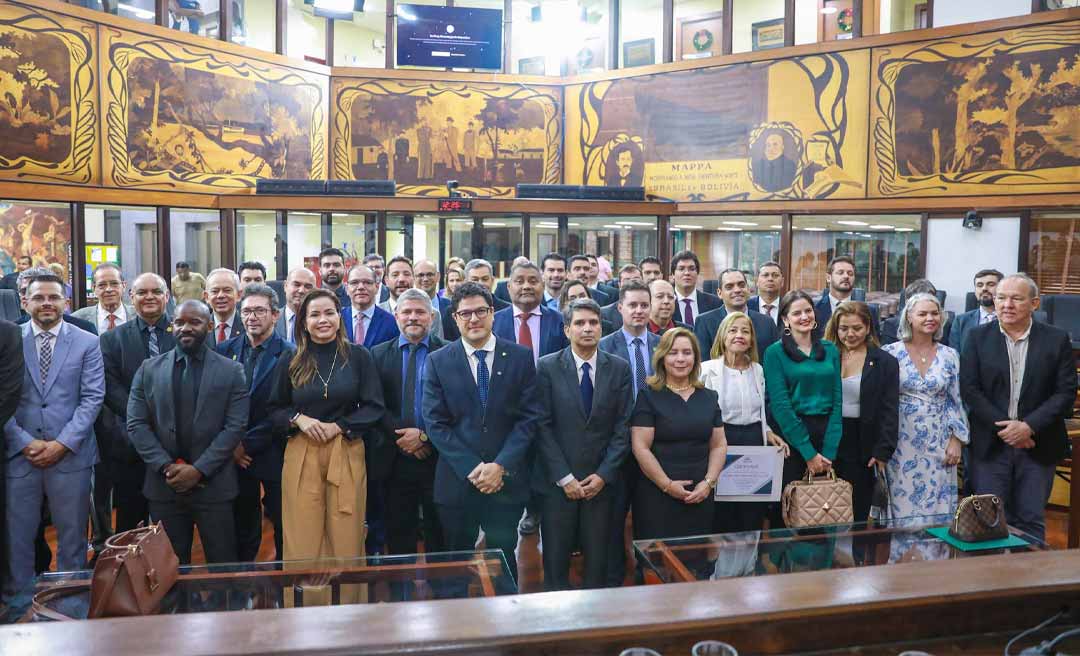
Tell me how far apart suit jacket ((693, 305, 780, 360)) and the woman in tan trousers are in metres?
2.32

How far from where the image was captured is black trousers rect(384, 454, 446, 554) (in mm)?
4805

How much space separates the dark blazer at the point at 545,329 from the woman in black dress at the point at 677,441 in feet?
4.05

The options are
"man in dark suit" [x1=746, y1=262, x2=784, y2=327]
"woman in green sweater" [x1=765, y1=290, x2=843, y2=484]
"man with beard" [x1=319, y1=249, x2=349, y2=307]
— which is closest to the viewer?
"woman in green sweater" [x1=765, y1=290, x2=843, y2=484]

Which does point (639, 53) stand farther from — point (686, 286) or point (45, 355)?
point (45, 355)

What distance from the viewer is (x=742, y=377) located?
184 inches

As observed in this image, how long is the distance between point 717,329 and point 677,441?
4.60ft

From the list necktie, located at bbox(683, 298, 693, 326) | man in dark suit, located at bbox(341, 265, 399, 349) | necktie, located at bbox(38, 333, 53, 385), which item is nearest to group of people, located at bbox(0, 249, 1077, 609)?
necktie, located at bbox(38, 333, 53, 385)

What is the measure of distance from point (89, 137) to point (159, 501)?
305 inches

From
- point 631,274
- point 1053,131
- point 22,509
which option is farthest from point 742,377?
point 1053,131

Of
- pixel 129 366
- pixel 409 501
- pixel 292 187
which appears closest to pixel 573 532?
pixel 409 501

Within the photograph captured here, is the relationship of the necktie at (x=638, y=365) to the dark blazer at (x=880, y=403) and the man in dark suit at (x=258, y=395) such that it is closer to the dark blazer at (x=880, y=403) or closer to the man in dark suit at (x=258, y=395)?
the dark blazer at (x=880, y=403)

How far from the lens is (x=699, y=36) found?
40.7 feet

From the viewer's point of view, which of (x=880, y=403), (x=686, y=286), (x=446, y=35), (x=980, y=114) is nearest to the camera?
(x=880, y=403)

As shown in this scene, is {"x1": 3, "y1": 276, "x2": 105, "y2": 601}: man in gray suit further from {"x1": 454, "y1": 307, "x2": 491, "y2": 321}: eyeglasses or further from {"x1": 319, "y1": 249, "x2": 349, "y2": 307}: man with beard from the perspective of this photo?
{"x1": 319, "y1": 249, "x2": 349, "y2": 307}: man with beard
